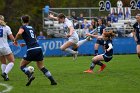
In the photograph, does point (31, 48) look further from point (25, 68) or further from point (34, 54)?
point (25, 68)

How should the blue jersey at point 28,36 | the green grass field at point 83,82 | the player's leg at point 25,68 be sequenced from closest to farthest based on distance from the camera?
the green grass field at point 83,82 → the blue jersey at point 28,36 → the player's leg at point 25,68

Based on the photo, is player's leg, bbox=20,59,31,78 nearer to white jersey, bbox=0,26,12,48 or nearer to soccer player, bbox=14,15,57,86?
soccer player, bbox=14,15,57,86

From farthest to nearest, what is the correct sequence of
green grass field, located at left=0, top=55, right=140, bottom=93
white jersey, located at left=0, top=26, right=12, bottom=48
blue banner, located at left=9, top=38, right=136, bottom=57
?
blue banner, located at left=9, top=38, right=136, bottom=57
white jersey, located at left=0, top=26, right=12, bottom=48
green grass field, located at left=0, top=55, right=140, bottom=93

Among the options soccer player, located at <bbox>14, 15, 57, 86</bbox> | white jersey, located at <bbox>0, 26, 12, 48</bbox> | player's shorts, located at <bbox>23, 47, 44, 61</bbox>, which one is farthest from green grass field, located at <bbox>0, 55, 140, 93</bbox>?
white jersey, located at <bbox>0, 26, 12, 48</bbox>

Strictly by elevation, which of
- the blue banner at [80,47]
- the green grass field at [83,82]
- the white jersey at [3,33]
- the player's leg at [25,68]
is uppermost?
the white jersey at [3,33]

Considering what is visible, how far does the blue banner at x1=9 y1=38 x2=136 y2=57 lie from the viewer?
32531 millimetres

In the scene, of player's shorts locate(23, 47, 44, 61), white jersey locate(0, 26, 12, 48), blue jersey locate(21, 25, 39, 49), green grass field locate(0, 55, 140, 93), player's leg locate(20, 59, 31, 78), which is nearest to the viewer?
green grass field locate(0, 55, 140, 93)

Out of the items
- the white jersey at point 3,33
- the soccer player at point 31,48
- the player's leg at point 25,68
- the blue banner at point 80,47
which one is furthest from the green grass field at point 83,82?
the blue banner at point 80,47

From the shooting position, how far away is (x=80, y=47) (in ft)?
111

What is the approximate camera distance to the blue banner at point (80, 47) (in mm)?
32531

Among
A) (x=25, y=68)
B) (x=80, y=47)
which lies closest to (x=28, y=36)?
(x=25, y=68)

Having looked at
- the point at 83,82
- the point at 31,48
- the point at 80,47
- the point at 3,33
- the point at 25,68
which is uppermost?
the point at 3,33

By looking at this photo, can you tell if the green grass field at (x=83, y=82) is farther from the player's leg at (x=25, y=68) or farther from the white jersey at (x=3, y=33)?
the white jersey at (x=3, y=33)

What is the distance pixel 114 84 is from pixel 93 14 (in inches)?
1034
